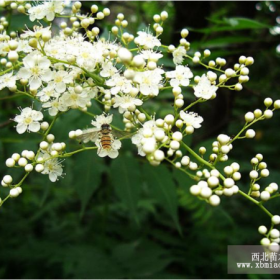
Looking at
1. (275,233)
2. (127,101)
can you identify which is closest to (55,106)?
(127,101)

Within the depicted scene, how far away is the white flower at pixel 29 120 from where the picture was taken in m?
2.17

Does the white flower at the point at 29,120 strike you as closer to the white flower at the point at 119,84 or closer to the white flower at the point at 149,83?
the white flower at the point at 119,84

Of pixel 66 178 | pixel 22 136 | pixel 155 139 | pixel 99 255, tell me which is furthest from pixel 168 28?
pixel 155 139

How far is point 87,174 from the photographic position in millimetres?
2957

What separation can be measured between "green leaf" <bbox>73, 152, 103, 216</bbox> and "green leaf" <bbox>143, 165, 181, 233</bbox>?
0.46 m

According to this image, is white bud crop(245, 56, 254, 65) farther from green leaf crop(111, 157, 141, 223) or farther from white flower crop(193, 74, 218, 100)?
green leaf crop(111, 157, 141, 223)

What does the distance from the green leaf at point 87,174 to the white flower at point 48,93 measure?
0.95 meters

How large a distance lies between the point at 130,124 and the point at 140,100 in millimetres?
321

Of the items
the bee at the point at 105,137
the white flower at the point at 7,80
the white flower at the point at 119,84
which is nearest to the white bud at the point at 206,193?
the bee at the point at 105,137

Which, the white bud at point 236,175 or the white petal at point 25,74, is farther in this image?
the white petal at point 25,74

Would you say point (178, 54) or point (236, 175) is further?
point (178, 54)

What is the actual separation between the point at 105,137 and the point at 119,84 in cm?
33

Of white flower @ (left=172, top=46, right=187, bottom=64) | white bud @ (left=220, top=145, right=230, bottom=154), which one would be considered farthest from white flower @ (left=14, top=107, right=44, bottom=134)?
white bud @ (left=220, top=145, right=230, bottom=154)

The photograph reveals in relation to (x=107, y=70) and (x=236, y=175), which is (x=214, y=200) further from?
(x=107, y=70)
